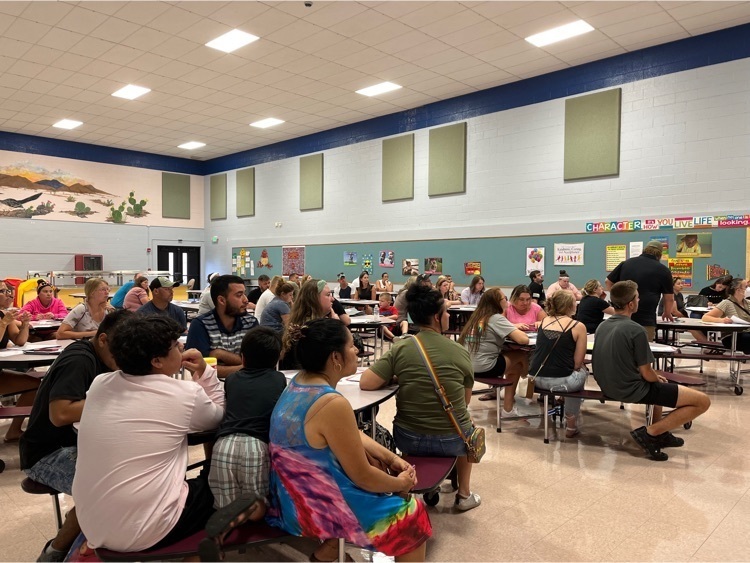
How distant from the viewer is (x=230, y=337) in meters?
3.71

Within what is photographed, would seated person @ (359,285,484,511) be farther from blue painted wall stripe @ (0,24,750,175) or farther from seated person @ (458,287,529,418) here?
blue painted wall stripe @ (0,24,750,175)

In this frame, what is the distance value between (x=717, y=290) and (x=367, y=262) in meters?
7.04

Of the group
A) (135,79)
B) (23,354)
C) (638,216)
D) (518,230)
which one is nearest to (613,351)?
(23,354)

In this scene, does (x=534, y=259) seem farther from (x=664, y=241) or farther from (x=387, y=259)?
(x=387, y=259)

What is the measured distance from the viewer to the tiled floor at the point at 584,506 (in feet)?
8.75

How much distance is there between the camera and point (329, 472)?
78.3 inches

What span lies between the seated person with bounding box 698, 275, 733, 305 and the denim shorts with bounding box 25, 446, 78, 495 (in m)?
7.65

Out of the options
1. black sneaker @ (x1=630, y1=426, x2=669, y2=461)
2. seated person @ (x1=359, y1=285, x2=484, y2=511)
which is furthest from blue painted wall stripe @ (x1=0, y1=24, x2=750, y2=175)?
seated person @ (x1=359, y1=285, x2=484, y2=511)

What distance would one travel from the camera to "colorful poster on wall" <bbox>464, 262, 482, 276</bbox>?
10.5m

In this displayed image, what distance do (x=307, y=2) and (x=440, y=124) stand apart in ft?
15.6

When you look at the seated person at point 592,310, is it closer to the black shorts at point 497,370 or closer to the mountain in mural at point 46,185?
the black shorts at point 497,370

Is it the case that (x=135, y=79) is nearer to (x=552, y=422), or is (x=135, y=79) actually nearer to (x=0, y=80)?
(x=0, y=80)

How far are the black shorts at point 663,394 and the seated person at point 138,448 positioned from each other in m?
3.30

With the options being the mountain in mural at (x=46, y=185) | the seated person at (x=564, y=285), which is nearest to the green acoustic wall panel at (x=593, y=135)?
the seated person at (x=564, y=285)
